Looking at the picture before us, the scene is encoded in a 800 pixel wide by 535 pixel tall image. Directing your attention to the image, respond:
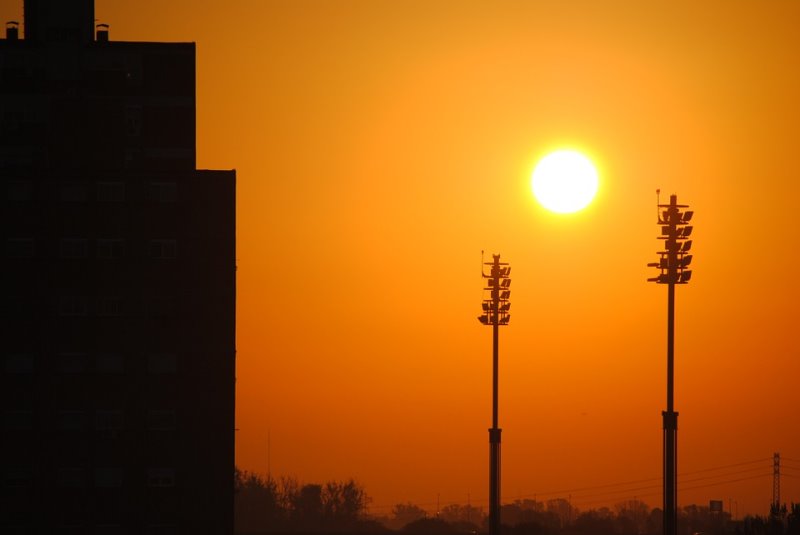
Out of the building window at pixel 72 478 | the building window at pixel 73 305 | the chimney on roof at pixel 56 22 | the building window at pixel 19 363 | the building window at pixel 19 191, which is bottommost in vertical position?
the building window at pixel 72 478

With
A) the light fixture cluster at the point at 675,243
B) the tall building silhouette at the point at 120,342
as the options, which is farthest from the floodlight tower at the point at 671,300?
the tall building silhouette at the point at 120,342

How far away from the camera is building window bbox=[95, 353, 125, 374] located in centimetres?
10638

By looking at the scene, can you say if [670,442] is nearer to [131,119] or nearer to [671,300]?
[671,300]

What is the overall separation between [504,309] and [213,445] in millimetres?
24403

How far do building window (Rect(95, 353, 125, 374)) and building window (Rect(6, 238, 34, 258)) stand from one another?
855cm

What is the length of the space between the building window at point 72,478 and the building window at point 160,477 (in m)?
4.40

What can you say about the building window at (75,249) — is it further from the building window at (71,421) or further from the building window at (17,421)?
the building window at (17,421)

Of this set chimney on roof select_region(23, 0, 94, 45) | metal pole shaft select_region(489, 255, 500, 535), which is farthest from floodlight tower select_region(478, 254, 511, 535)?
chimney on roof select_region(23, 0, 94, 45)

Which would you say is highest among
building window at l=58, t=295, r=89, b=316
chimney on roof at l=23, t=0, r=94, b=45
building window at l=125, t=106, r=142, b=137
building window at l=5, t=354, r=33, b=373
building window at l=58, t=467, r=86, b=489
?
chimney on roof at l=23, t=0, r=94, b=45

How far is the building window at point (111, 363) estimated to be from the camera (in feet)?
349

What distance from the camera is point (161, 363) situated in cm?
10662

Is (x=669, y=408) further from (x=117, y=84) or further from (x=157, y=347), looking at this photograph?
(x=117, y=84)

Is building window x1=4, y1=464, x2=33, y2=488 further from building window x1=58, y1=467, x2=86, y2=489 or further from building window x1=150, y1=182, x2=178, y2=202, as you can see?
building window x1=150, y1=182, x2=178, y2=202

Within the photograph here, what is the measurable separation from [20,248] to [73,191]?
5.33 m
